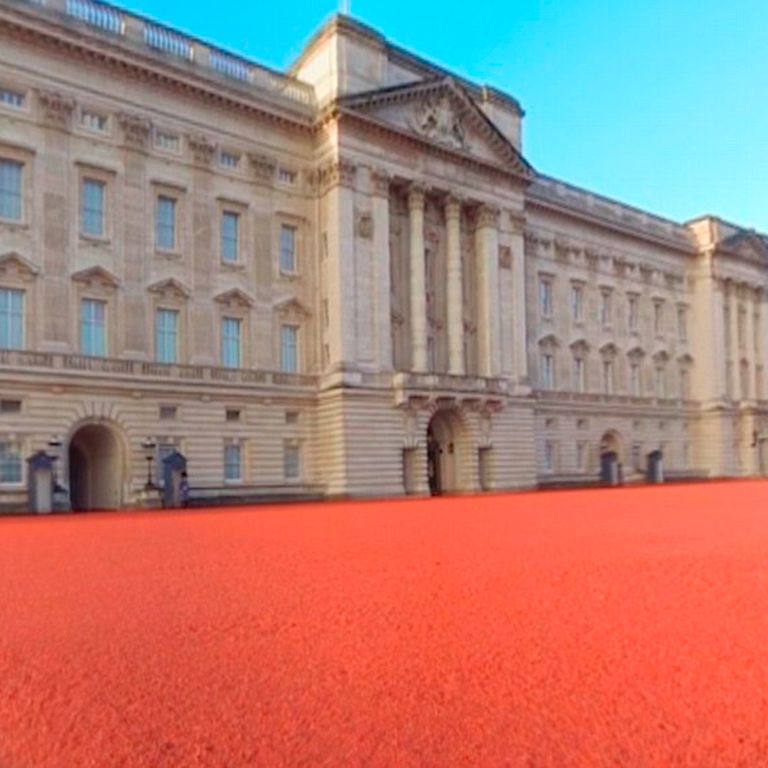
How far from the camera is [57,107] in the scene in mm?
34344

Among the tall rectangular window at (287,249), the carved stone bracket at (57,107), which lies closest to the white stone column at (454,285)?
the tall rectangular window at (287,249)

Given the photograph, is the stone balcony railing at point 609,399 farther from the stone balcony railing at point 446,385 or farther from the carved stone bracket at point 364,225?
the carved stone bracket at point 364,225

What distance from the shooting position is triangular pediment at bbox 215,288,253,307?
3900 cm

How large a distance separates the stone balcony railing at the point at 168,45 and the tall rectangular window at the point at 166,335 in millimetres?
11492

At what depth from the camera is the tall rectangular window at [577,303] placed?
188 feet

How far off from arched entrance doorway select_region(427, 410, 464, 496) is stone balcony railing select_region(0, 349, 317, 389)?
27.4ft

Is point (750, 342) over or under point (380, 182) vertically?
under

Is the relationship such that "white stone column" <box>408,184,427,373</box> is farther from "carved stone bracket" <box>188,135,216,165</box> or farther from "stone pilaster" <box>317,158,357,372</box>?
"carved stone bracket" <box>188,135,216,165</box>

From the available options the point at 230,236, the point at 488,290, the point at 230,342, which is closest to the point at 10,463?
the point at 230,342

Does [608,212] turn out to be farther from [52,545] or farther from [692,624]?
[692,624]

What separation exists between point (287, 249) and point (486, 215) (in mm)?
12877

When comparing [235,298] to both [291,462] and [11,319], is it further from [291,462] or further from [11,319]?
[11,319]

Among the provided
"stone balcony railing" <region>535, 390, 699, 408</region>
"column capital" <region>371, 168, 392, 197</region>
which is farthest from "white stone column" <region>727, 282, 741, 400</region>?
"column capital" <region>371, 168, 392, 197</region>

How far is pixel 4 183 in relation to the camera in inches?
1316
